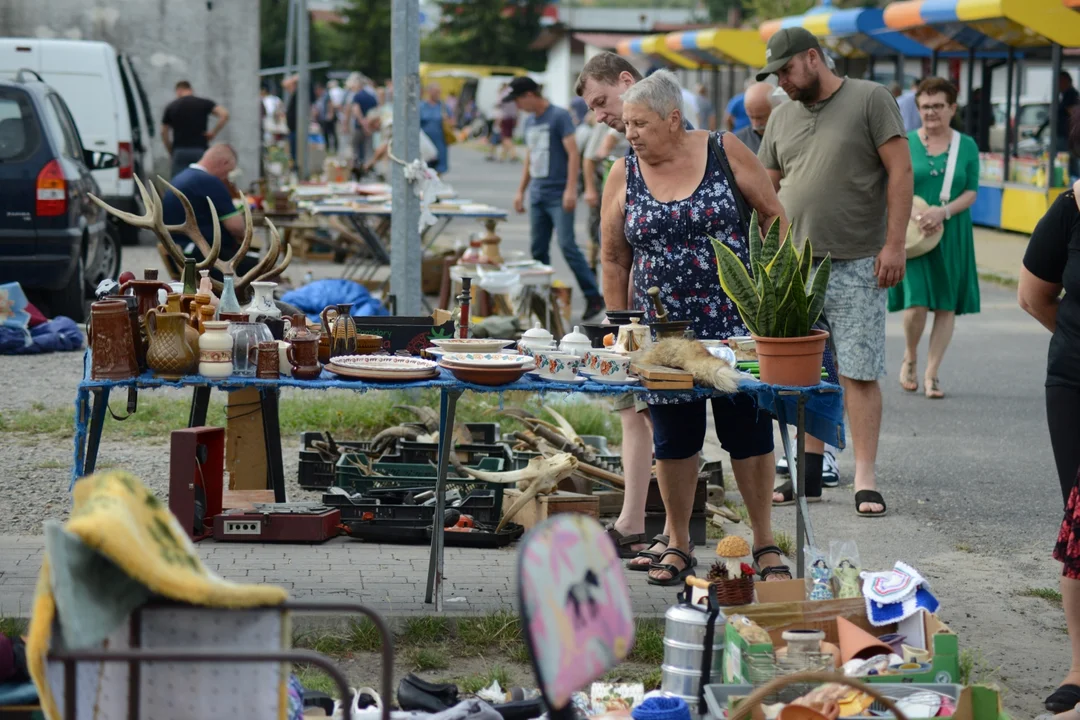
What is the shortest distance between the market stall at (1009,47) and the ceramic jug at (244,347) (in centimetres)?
1447

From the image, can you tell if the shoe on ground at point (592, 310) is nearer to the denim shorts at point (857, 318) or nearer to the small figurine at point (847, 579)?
the denim shorts at point (857, 318)

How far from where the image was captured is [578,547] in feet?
9.61

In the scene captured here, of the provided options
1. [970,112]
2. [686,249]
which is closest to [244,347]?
[686,249]

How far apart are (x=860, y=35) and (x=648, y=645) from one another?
1982 cm

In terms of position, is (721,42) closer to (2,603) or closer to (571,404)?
(571,404)

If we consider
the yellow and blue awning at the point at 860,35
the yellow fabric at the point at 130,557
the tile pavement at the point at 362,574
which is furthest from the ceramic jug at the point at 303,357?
the yellow and blue awning at the point at 860,35

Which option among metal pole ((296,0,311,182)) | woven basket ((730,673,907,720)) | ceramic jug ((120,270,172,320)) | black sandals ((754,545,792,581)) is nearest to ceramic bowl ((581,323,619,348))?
black sandals ((754,545,792,581))

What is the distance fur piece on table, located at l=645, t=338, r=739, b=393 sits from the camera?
189 inches

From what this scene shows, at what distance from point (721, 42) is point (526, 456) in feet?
76.8

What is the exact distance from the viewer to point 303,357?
5.04m

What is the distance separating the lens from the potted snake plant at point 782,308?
4.86 meters

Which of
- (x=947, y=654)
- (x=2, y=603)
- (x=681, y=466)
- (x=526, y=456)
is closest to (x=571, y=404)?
(x=526, y=456)

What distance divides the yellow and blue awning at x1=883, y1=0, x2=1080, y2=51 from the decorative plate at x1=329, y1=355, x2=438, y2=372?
1423cm

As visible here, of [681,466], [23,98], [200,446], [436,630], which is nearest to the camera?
[436,630]
